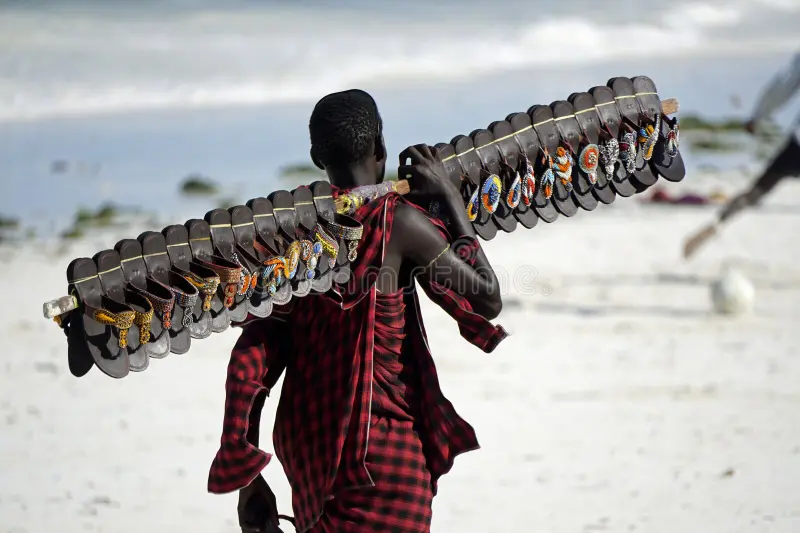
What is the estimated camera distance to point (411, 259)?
91.4 inches

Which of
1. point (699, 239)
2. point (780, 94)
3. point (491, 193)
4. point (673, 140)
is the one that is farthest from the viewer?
point (780, 94)

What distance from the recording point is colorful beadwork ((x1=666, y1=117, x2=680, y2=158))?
2.76 m

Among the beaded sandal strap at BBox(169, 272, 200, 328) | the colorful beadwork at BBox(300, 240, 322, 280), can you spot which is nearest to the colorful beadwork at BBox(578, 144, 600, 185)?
the colorful beadwork at BBox(300, 240, 322, 280)

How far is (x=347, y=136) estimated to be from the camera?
2.30 metres

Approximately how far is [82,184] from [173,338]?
55.7 ft

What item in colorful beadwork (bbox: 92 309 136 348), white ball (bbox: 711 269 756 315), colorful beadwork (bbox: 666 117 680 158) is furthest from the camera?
white ball (bbox: 711 269 756 315)

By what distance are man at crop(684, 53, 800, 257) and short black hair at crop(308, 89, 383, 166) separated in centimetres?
858

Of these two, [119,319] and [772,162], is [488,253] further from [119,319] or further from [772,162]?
[119,319]

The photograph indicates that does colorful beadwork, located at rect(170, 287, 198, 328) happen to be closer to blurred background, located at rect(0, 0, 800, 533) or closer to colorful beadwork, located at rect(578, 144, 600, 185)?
colorful beadwork, located at rect(578, 144, 600, 185)

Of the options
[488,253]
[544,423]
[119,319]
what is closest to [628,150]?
[119,319]

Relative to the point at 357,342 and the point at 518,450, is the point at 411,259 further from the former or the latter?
the point at 518,450

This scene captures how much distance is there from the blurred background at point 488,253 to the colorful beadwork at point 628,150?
2.34 meters

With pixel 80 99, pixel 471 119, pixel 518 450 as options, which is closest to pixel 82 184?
pixel 80 99

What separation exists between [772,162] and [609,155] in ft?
27.2
